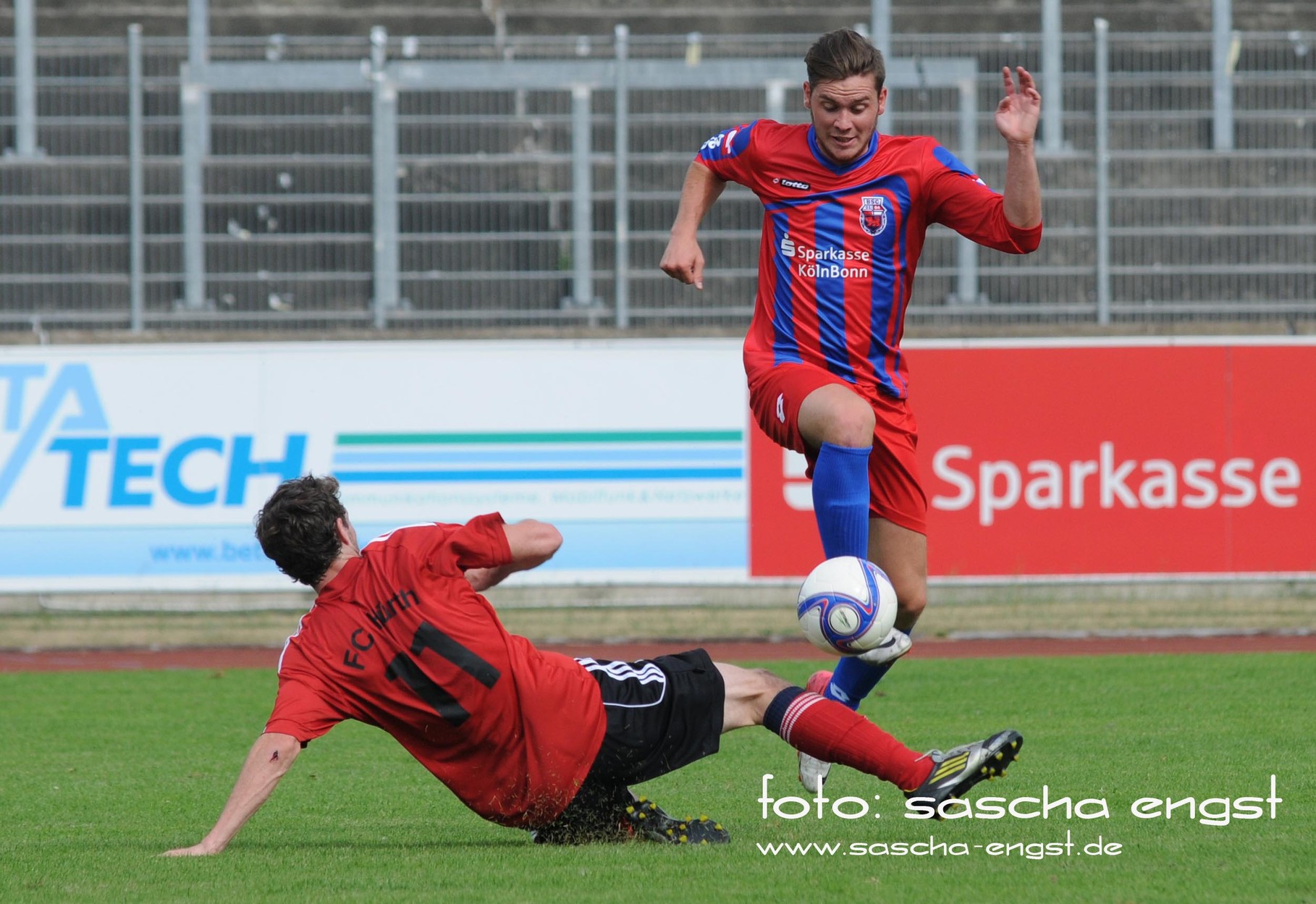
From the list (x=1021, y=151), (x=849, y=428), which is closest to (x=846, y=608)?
(x=849, y=428)

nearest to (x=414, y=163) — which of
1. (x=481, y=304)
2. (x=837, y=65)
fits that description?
(x=481, y=304)

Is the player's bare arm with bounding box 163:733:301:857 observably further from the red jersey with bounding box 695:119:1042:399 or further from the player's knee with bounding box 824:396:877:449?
the red jersey with bounding box 695:119:1042:399

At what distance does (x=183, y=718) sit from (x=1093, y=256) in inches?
342

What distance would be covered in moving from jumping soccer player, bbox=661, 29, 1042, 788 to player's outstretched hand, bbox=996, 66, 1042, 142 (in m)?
0.01

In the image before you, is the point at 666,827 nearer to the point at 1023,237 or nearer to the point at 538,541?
the point at 538,541

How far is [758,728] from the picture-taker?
8305 mm

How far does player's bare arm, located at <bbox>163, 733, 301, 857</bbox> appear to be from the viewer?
14.9ft

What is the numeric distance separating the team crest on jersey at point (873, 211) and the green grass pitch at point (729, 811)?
78.9 inches

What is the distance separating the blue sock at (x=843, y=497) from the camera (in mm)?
5281

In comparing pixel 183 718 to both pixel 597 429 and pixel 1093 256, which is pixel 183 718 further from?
pixel 1093 256

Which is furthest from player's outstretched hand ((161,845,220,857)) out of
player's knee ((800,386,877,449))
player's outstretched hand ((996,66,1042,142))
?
player's outstretched hand ((996,66,1042,142))

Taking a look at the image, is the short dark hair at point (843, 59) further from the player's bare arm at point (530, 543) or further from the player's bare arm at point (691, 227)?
the player's bare arm at point (530, 543)

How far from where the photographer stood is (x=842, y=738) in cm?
475

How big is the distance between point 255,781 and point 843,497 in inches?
79.8
